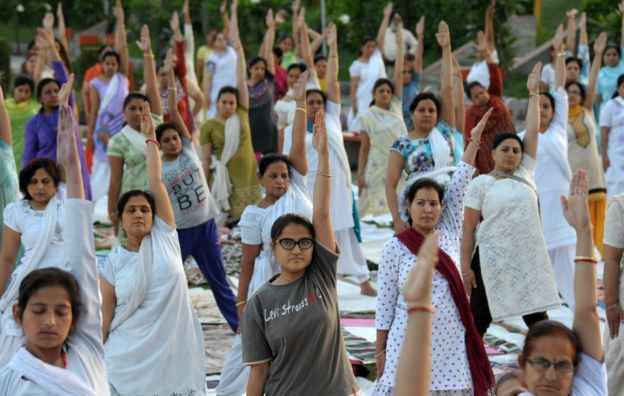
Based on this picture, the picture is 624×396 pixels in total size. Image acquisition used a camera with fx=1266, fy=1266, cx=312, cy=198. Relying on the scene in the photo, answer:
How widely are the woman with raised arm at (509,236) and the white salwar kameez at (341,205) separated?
2.18 meters

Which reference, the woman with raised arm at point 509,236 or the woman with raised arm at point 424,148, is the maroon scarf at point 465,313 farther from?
the woman with raised arm at point 424,148

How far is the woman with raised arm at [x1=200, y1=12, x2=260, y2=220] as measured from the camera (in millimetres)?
10234

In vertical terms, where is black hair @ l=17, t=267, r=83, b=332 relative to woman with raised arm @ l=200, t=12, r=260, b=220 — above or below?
below

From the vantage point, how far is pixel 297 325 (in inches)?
194

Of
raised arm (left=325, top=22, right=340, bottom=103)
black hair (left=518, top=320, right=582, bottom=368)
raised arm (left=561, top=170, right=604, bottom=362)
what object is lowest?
black hair (left=518, top=320, right=582, bottom=368)

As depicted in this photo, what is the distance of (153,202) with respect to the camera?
6086 mm

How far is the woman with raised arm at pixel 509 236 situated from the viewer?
7.12 metres

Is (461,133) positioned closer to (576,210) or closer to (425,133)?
(425,133)

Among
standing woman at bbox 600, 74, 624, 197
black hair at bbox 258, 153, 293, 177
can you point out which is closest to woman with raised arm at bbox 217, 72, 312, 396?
black hair at bbox 258, 153, 293, 177

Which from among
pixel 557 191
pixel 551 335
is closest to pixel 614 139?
pixel 557 191

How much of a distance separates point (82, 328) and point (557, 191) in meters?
5.42

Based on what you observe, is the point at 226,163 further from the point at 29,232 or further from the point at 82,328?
the point at 82,328

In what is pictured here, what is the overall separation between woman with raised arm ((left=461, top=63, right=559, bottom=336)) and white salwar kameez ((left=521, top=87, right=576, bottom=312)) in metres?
1.04

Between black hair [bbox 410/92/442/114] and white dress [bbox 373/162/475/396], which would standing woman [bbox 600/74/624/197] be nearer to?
black hair [bbox 410/92/442/114]
